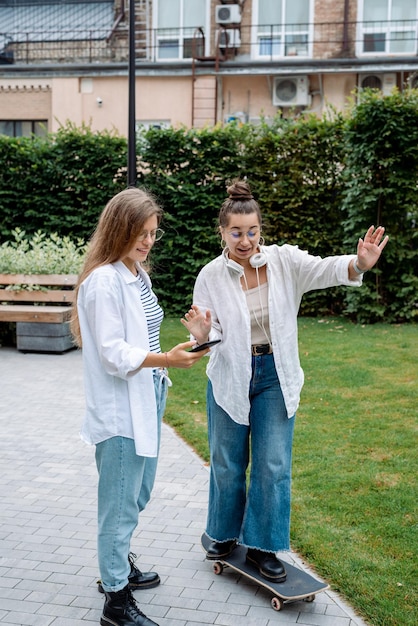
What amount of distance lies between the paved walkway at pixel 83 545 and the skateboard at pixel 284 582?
59 mm

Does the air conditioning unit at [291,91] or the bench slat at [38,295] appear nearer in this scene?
the bench slat at [38,295]

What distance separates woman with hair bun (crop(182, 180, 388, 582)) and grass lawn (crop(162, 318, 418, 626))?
1.80ft

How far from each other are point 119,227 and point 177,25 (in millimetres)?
22752

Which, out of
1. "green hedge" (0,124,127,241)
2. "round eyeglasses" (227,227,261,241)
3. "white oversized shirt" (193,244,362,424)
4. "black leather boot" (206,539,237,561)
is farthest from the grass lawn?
"green hedge" (0,124,127,241)

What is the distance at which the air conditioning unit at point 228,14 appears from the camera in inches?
921

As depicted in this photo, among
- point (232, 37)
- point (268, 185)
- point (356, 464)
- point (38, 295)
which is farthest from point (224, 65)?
point (356, 464)

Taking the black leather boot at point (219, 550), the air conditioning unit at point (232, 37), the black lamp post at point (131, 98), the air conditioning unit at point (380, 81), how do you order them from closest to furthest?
the black leather boot at point (219, 550) < the black lamp post at point (131, 98) < the air conditioning unit at point (380, 81) < the air conditioning unit at point (232, 37)

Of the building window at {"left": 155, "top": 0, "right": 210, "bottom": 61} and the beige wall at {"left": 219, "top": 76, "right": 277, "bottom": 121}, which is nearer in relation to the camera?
the beige wall at {"left": 219, "top": 76, "right": 277, "bottom": 121}

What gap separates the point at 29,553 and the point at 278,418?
1.74 metres

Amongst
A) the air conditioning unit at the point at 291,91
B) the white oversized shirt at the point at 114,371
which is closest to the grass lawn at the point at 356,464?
the white oversized shirt at the point at 114,371

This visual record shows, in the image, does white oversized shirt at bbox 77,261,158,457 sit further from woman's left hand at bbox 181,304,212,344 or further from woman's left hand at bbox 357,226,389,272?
woman's left hand at bbox 357,226,389,272

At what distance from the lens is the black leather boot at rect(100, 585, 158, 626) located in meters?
3.58

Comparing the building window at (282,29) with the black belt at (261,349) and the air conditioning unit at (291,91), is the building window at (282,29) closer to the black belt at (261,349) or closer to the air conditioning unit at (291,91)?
the air conditioning unit at (291,91)

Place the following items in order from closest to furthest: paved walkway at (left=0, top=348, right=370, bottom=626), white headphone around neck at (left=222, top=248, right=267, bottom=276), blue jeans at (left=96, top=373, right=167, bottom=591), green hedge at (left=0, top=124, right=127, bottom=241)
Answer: blue jeans at (left=96, top=373, right=167, bottom=591), paved walkway at (left=0, top=348, right=370, bottom=626), white headphone around neck at (left=222, top=248, right=267, bottom=276), green hedge at (left=0, top=124, right=127, bottom=241)
